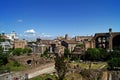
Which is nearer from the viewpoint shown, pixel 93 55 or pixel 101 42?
pixel 93 55

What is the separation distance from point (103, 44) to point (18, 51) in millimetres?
23369

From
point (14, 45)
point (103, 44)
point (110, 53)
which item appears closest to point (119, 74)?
point (110, 53)

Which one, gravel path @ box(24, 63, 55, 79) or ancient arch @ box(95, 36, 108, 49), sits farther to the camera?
ancient arch @ box(95, 36, 108, 49)

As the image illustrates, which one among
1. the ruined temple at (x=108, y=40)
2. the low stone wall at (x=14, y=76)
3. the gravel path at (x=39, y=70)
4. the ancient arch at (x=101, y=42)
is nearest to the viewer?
the low stone wall at (x=14, y=76)

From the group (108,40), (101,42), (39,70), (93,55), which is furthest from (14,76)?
(101,42)

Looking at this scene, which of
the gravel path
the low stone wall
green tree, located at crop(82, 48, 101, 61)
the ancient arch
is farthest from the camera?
the ancient arch

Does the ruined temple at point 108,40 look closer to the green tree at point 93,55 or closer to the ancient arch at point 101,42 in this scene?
the ancient arch at point 101,42

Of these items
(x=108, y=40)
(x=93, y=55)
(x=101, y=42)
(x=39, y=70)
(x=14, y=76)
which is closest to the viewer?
(x=14, y=76)

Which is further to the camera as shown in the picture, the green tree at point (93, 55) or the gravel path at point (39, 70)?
the green tree at point (93, 55)

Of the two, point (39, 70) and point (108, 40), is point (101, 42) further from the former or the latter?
Answer: point (39, 70)

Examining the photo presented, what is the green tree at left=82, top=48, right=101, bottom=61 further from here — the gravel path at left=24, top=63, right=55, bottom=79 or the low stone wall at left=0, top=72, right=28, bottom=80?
the low stone wall at left=0, top=72, right=28, bottom=80

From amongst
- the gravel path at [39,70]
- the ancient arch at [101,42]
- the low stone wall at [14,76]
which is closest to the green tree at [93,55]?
the ancient arch at [101,42]

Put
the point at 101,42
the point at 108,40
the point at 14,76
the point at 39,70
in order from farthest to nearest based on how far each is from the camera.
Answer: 1. the point at 101,42
2. the point at 108,40
3. the point at 39,70
4. the point at 14,76

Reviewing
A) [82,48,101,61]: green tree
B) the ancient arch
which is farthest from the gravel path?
the ancient arch
